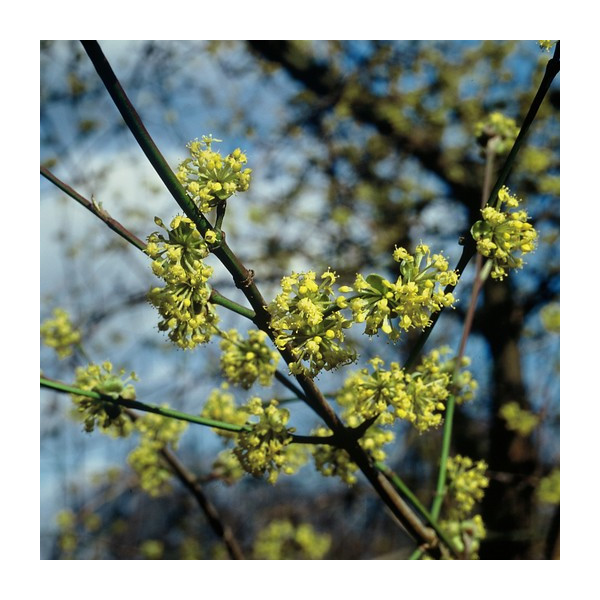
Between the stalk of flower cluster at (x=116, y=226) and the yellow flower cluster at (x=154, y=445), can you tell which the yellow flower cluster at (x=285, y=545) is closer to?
the yellow flower cluster at (x=154, y=445)

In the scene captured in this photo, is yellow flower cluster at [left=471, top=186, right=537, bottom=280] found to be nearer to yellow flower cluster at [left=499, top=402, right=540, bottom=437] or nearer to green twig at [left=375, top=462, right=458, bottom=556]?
green twig at [left=375, top=462, right=458, bottom=556]

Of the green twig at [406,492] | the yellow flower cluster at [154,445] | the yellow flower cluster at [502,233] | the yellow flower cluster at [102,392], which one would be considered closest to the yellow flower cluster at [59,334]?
the yellow flower cluster at [154,445]

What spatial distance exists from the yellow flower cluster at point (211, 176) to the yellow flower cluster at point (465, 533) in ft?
3.20

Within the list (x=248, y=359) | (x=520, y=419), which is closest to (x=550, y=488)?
(x=520, y=419)

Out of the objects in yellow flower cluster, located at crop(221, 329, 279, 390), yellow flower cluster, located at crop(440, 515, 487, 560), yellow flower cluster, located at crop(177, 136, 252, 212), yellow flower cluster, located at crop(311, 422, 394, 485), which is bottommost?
yellow flower cluster, located at crop(440, 515, 487, 560)

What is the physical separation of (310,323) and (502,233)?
0.32 meters

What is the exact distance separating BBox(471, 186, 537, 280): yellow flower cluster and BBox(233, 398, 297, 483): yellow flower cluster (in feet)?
1.45

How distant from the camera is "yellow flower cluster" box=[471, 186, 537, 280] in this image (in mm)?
1017

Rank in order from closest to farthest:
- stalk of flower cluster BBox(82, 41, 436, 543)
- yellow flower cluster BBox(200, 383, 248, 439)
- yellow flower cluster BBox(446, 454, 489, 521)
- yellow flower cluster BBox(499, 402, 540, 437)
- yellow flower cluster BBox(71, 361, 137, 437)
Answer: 1. stalk of flower cluster BBox(82, 41, 436, 543)
2. yellow flower cluster BBox(71, 361, 137, 437)
3. yellow flower cluster BBox(446, 454, 489, 521)
4. yellow flower cluster BBox(200, 383, 248, 439)
5. yellow flower cluster BBox(499, 402, 540, 437)

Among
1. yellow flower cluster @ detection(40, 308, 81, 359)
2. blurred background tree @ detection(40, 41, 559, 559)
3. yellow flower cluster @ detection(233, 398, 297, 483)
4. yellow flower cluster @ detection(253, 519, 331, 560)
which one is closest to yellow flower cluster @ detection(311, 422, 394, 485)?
yellow flower cluster @ detection(233, 398, 297, 483)

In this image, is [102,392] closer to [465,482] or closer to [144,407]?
[144,407]
